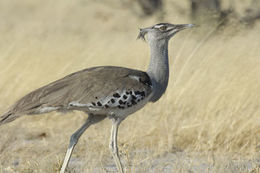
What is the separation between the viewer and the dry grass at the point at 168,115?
509 centimetres

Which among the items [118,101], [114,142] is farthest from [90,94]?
[114,142]

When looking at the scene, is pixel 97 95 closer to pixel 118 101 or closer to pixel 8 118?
pixel 118 101

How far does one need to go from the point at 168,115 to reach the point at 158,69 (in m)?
1.51

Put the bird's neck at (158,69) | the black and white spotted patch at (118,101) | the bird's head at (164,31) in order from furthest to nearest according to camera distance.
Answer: the bird's head at (164,31) < the bird's neck at (158,69) < the black and white spotted patch at (118,101)

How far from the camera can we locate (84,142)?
5.63m

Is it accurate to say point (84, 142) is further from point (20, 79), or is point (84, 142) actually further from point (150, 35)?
point (20, 79)

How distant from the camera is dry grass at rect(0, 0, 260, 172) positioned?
5094 mm

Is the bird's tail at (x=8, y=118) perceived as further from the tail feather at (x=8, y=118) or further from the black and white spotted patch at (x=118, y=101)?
the black and white spotted patch at (x=118, y=101)

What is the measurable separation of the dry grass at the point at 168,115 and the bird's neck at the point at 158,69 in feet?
1.69

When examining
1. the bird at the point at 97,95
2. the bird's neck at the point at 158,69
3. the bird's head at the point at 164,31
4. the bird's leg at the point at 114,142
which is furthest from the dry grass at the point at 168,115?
the bird's head at the point at 164,31

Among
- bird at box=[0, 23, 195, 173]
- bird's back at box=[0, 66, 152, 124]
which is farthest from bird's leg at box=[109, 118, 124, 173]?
bird's back at box=[0, 66, 152, 124]

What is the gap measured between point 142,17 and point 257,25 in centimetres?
480

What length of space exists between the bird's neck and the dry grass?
51cm

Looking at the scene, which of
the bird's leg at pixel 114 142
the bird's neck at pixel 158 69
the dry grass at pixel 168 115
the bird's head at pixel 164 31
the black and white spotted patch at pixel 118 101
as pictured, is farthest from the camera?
the dry grass at pixel 168 115
